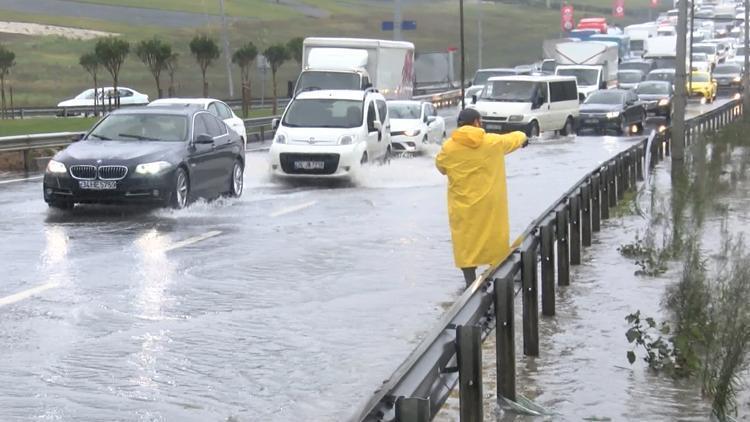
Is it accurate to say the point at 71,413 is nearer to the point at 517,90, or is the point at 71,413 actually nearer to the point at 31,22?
the point at 517,90

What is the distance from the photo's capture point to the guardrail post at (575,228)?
1275 centimetres

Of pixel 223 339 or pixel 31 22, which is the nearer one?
pixel 223 339

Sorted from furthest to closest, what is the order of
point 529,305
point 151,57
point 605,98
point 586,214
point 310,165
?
point 151,57 < point 605,98 < point 310,165 < point 586,214 < point 529,305

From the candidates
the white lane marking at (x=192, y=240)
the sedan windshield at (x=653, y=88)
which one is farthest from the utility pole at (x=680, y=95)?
the sedan windshield at (x=653, y=88)

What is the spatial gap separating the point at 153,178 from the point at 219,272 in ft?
17.3

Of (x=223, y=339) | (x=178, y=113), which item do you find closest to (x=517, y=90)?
(x=178, y=113)

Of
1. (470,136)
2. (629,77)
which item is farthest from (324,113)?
(629,77)

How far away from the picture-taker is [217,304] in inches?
463

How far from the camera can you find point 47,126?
143 ft

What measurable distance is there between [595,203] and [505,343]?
8719mm

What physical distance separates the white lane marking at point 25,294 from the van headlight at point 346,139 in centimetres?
1332

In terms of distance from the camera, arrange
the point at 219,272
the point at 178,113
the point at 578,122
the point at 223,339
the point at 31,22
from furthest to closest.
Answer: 1. the point at 31,22
2. the point at 578,122
3. the point at 178,113
4. the point at 219,272
5. the point at 223,339

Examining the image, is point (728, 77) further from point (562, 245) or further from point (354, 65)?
point (562, 245)

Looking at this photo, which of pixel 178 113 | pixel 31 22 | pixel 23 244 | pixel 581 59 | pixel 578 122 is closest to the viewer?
pixel 23 244
